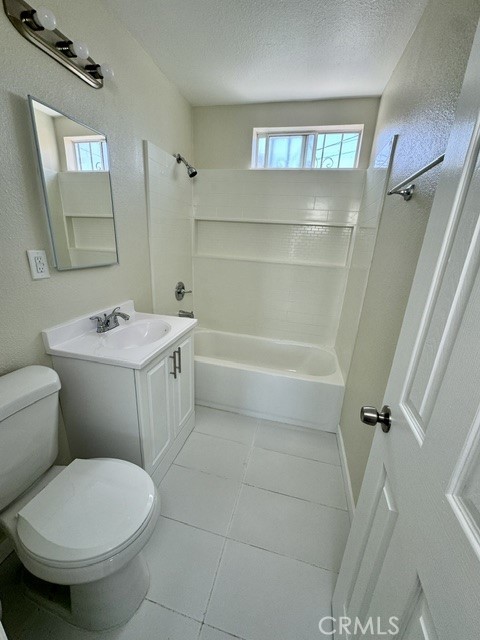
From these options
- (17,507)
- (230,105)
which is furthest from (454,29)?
(17,507)

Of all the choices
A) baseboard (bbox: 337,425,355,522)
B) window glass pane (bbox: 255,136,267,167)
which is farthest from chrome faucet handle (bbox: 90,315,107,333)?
window glass pane (bbox: 255,136,267,167)

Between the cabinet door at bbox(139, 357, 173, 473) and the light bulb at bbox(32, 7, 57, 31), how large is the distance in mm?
1365

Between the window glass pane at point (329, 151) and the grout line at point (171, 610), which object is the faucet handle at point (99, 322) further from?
the window glass pane at point (329, 151)

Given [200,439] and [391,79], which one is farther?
[200,439]

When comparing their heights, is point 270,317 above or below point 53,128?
below

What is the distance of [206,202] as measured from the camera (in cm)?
250

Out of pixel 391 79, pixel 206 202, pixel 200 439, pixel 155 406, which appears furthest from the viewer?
pixel 206 202

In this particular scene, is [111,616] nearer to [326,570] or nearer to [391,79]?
[326,570]

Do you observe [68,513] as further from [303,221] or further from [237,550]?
[303,221]

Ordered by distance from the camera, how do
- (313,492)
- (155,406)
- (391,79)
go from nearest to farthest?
(155,406), (313,492), (391,79)

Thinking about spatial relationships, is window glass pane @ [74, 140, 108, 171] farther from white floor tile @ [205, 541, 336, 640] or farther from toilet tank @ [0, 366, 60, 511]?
white floor tile @ [205, 541, 336, 640]

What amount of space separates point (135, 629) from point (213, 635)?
29 centimetres

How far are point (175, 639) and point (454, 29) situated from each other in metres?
2.33

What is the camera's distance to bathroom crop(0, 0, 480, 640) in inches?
39.2
